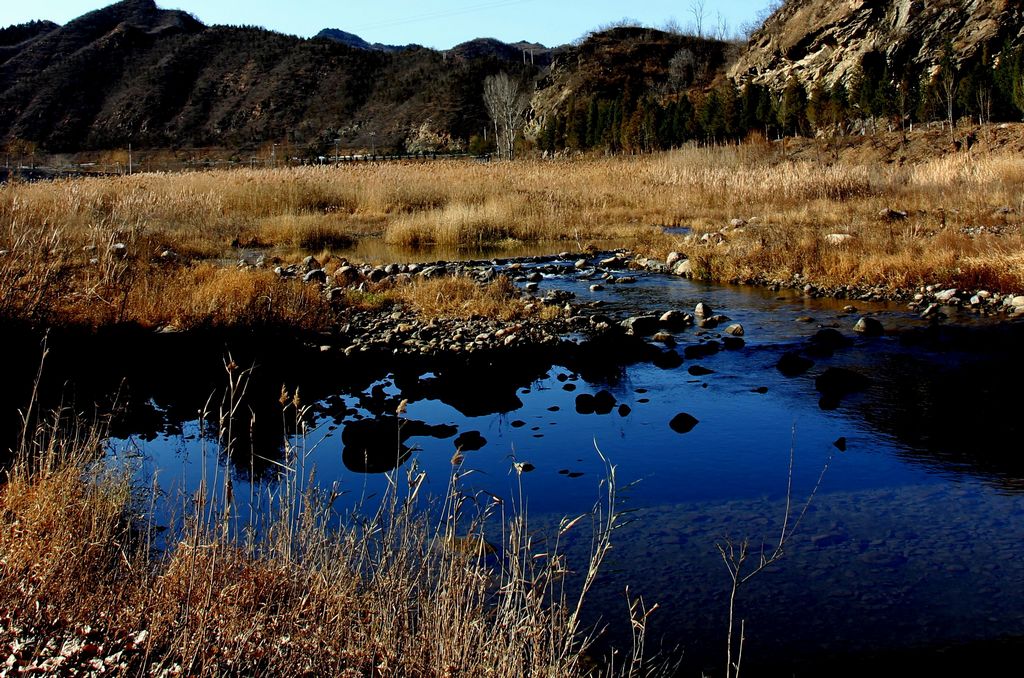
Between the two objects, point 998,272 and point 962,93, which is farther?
point 962,93

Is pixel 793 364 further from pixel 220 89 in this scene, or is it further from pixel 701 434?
pixel 220 89

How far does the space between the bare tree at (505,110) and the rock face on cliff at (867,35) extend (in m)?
16.1

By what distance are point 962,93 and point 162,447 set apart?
34794mm

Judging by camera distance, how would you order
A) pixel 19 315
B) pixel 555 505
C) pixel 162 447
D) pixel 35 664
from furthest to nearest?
1. pixel 19 315
2. pixel 162 447
3. pixel 555 505
4. pixel 35 664

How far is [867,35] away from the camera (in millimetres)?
43812

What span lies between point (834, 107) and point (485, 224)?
2609cm

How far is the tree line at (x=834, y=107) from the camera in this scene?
1288 inches

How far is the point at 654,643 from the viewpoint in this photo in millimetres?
3568

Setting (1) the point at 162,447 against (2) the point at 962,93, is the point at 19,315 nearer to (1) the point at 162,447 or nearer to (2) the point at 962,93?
(1) the point at 162,447

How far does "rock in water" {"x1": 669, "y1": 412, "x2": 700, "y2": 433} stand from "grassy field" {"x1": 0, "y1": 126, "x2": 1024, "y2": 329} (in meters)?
4.51

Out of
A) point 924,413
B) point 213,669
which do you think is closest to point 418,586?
point 213,669

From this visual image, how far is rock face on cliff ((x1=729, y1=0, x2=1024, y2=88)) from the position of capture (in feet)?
125

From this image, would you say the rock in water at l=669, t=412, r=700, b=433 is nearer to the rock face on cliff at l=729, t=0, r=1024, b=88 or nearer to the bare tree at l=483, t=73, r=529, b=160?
the rock face on cliff at l=729, t=0, r=1024, b=88

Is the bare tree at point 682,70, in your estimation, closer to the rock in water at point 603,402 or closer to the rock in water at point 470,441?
the rock in water at point 603,402
